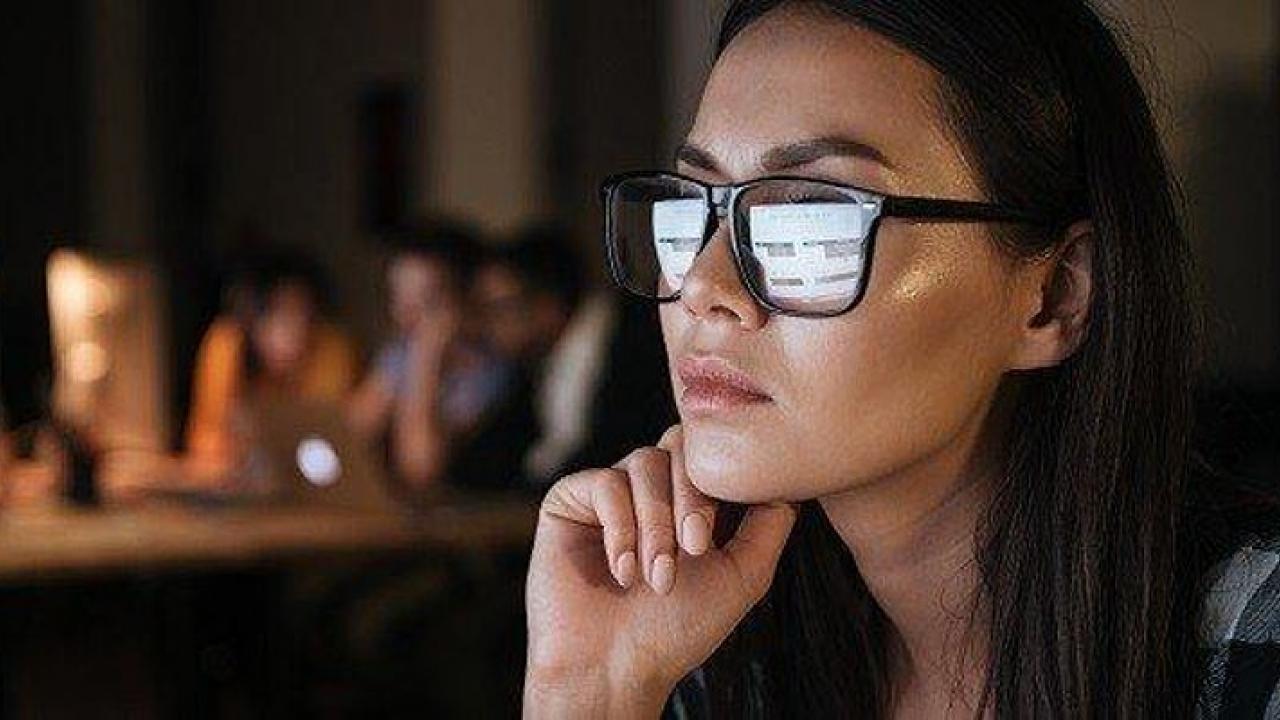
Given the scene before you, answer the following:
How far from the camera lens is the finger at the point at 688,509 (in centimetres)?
153

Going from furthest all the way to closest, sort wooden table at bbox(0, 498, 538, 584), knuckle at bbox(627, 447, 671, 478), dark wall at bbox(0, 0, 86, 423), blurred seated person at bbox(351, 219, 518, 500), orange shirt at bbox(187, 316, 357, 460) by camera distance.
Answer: dark wall at bbox(0, 0, 86, 423) < orange shirt at bbox(187, 316, 357, 460) < blurred seated person at bbox(351, 219, 518, 500) < wooden table at bbox(0, 498, 538, 584) < knuckle at bbox(627, 447, 671, 478)

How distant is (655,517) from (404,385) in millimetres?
4142

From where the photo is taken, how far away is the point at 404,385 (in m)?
5.64

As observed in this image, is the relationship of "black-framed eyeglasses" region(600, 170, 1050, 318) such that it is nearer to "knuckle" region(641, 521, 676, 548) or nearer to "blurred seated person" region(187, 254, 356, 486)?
"knuckle" region(641, 521, 676, 548)

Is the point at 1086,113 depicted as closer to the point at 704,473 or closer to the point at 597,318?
the point at 704,473

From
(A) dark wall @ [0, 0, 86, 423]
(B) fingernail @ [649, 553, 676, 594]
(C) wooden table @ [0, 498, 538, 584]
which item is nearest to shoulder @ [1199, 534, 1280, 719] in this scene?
(B) fingernail @ [649, 553, 676, 594]

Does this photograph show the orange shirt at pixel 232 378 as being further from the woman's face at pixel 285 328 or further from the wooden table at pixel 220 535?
the wooden table at pixel 220 535

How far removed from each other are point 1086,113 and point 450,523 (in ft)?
10.7

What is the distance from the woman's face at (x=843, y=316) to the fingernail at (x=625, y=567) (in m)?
0.12

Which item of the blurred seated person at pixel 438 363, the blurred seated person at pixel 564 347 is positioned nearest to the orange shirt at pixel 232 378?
the blurred seated person at pixel 438 363

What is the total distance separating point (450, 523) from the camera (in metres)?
4.58

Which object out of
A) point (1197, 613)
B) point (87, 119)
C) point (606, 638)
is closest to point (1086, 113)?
point (1197, 613)

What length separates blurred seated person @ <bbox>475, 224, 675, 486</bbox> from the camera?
4637mm

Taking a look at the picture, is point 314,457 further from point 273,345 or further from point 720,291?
point 720,291
